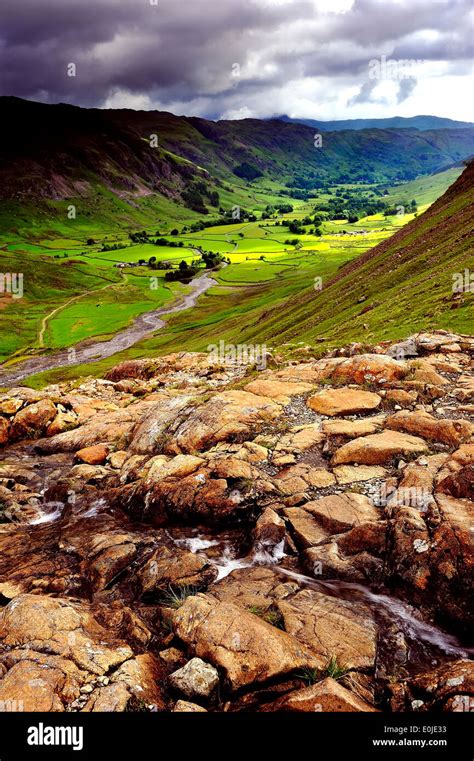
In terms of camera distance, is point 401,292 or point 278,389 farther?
point 401,292

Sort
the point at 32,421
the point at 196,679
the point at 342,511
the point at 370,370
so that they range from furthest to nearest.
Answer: the point at 32,421, the point at 370,370, the point at 342,511, the point at 196,679

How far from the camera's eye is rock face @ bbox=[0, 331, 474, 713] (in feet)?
41.2

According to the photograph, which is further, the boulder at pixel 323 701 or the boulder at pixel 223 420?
the boulder at pixel 223 420

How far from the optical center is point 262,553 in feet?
62.8

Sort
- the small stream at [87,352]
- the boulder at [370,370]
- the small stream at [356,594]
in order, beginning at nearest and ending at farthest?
the small stream at [356,594] < the boulder at [370,370] < the small stream at [87,352]

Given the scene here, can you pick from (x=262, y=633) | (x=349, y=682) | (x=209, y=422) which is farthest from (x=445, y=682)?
(x=209, y=422)

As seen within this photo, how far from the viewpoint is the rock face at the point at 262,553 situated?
1255 centimetres

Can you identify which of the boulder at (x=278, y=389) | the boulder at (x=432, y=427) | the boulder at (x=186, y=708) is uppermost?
the boulder at (x=278, y=389)

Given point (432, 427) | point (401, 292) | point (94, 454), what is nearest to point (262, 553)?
point (432, 427)

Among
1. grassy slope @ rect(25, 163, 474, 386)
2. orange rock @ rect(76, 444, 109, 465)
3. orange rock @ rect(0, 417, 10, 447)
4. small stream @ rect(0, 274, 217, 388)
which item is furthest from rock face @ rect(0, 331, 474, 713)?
small stream @ rect(0, 274, 217, 388)

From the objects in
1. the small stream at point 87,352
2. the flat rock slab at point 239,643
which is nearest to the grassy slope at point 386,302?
the small stream at point 87,352

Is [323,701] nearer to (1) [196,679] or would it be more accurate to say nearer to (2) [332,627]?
(2) [332,627]

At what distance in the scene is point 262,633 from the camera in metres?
13.5

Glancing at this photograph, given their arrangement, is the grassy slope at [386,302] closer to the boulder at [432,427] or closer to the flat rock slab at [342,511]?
the boulder at [432,427]
